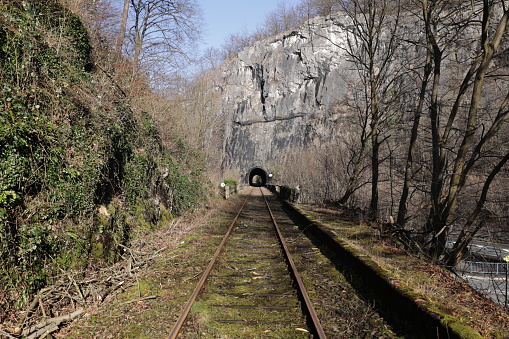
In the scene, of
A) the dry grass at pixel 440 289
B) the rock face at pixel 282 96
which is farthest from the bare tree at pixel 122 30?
the rock face at pixel 282 96

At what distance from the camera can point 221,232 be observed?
10.7 m

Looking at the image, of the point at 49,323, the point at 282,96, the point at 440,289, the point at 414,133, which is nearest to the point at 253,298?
the point at 49,323

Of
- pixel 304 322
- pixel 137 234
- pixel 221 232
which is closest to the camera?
pixel 304 322

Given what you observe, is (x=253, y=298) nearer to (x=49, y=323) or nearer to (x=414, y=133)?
(x=49, y=323)

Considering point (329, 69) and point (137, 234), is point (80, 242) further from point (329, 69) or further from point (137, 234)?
point (329, 69)

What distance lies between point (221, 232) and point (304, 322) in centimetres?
659

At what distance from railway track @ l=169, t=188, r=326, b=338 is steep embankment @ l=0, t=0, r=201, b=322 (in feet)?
6.94

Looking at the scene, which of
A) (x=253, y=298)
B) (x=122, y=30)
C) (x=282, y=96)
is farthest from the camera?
(x=282, y=96)

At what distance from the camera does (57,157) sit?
18.0 ft

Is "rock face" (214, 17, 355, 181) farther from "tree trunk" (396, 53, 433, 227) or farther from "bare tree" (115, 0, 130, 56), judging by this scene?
"tree trunk" (396, 53, 433, 227)

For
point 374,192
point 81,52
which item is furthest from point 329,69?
point 81,52

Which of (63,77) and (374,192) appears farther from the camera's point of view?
(374,192)

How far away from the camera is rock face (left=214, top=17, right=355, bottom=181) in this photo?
228 feet

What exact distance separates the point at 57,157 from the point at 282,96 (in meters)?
70.9
